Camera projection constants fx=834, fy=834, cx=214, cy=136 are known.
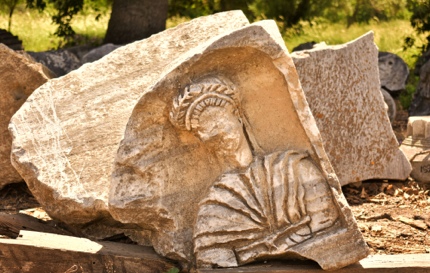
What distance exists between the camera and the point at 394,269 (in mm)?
4258

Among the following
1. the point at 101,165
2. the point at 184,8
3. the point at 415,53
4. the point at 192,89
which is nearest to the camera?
the point at 192,89

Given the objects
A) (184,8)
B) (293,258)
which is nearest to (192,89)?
(293,258)

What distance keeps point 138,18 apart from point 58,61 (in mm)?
1798

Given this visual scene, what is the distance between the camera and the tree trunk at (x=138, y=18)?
9367 mm

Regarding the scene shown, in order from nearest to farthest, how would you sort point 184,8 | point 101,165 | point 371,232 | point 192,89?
1. point 192,89
2. point 101,165
3. point 371,232
4. point 184,8

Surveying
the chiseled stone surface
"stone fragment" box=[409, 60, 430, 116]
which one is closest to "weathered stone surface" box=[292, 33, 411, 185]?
the chiseled stone surface

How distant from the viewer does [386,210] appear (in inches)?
221

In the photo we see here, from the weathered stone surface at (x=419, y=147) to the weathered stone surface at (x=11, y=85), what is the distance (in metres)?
2.76

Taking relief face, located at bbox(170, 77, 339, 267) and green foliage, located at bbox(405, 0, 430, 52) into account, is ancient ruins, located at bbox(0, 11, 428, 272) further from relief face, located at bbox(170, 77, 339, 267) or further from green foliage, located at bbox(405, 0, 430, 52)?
green foliage, located at bbox(405, 0, 430, 52)

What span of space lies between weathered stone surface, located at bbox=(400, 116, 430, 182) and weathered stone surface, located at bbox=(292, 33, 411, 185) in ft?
0.57

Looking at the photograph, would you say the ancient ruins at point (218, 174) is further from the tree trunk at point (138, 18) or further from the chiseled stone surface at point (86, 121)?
the tree trunk at point (138, 18)

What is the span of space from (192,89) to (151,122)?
310 millimetres

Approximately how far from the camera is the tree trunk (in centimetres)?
937

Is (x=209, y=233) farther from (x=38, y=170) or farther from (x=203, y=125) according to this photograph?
(x=38, y=170)
